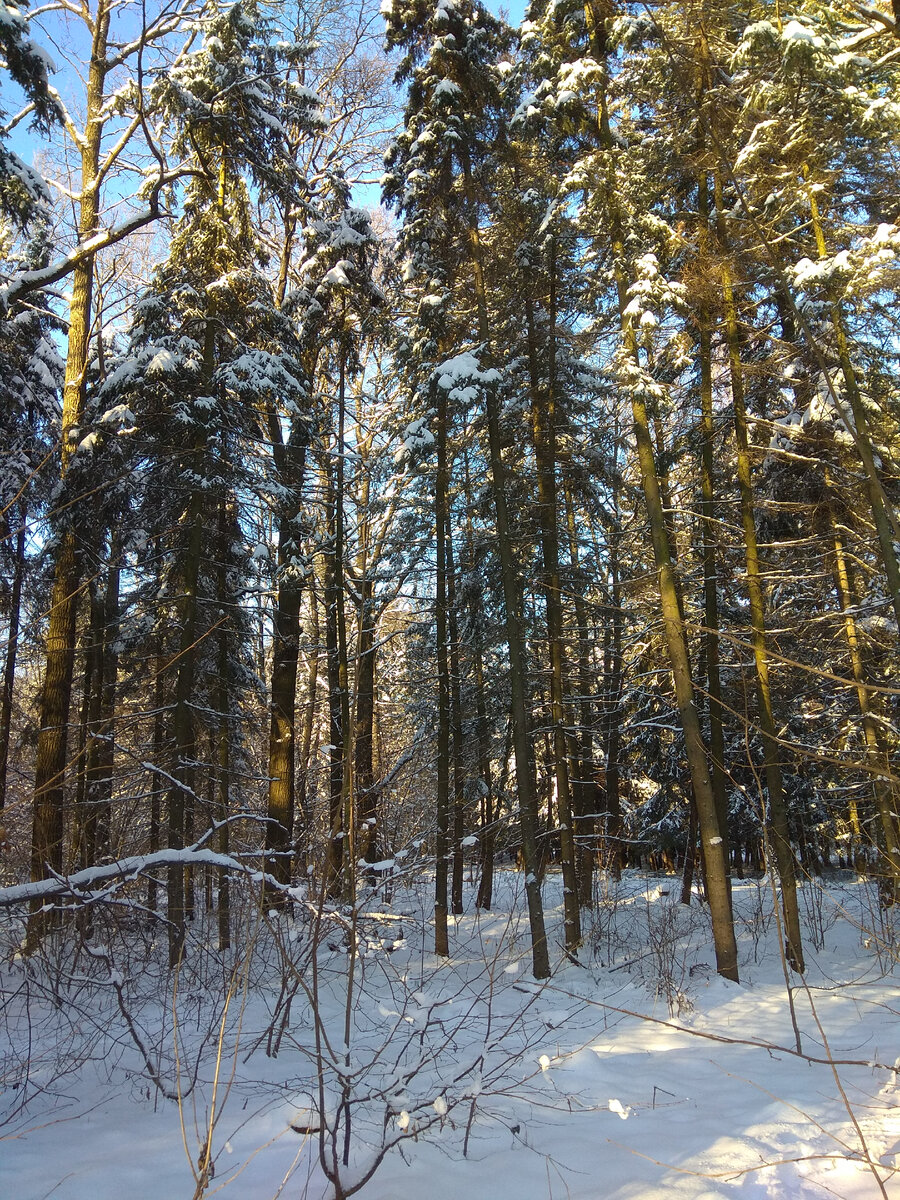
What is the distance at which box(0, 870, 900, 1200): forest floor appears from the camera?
3889mm

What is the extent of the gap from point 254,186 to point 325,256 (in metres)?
1.68

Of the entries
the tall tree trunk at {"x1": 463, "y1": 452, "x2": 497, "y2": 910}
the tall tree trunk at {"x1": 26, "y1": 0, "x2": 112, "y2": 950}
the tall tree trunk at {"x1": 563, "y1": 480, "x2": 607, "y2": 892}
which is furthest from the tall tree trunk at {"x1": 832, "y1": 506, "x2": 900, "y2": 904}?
the tall tree trunk at {"x1": 26, "y1": 0, "x2": 112, "y2": 950}

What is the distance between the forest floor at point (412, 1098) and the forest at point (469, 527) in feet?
0.16

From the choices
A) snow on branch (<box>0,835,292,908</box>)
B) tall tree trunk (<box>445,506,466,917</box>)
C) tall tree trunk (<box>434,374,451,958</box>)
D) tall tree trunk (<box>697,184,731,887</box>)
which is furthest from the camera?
tall tree trunk (<box>445,506,466,917</box>)

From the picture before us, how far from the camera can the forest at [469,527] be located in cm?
532

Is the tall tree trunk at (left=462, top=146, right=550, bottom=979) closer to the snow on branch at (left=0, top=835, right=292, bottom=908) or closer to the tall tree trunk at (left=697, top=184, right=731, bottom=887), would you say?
the tall tree trunk at (left=697, top=184, right=731, bottom=887)

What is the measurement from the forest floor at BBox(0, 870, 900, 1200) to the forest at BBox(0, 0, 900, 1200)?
5 centimetres

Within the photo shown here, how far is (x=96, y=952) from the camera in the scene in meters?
4.68

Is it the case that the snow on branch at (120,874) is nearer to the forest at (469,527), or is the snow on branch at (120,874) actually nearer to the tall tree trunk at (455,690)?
the forest at (469,527)

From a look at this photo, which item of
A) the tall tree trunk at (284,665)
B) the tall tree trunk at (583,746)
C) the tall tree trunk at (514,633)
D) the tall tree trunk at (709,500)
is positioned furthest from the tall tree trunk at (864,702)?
the tall tree trunk at (284,665)

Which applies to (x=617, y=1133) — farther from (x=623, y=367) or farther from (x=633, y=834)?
(x=633, y=834)

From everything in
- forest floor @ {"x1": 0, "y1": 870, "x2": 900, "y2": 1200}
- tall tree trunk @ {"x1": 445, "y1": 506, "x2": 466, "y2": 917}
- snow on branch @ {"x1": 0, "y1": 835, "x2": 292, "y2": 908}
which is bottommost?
forest floor @ {"x1": 0, "y1": 870, "x2": 900, "y2": 1200}

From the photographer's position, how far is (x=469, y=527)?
13.0 m

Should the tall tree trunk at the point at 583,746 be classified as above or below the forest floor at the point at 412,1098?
above
